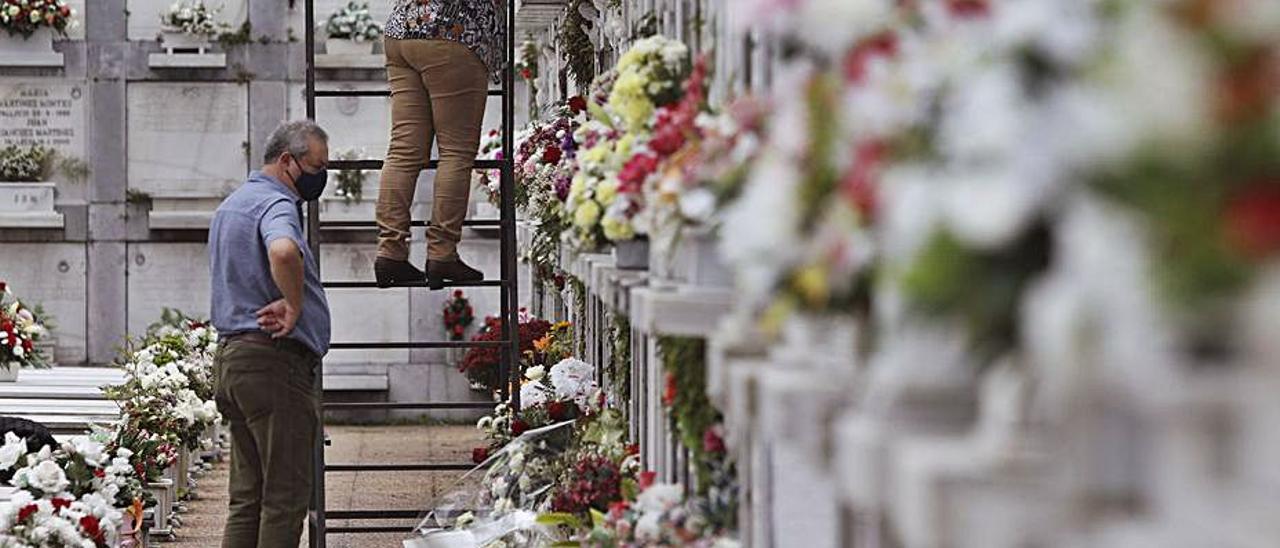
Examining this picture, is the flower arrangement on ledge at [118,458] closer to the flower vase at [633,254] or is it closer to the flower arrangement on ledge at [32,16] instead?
the flower vase at [633,254]

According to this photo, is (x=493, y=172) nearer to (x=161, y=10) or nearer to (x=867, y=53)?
(x=161, y=10)

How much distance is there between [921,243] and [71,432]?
31.1ft

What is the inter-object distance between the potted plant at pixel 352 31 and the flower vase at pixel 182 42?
1.00 metres

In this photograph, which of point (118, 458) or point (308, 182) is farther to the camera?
point (118, 458)

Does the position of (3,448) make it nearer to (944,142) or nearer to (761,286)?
(761,286)

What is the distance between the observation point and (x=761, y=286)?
7.14 ft

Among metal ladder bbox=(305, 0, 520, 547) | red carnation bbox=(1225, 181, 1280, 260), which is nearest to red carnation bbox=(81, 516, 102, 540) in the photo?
metal ladder bbox=(305, 0, 520, 547)

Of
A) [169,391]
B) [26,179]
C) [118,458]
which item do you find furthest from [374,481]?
[26,179]

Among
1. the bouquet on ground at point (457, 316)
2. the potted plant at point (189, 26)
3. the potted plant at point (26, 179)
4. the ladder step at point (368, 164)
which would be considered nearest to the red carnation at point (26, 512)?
the ladder step at point (368, 164)

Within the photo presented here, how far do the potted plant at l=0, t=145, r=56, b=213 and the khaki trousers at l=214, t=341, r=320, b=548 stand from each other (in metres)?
9.92

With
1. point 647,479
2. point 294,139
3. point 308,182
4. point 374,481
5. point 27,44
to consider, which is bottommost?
point 374,481

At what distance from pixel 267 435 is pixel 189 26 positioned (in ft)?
33.8

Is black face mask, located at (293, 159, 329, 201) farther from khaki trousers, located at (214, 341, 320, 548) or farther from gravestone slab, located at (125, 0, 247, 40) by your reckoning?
gravestone slab, located at (125, 0, 247, 40)

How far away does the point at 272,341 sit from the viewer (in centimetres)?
709
